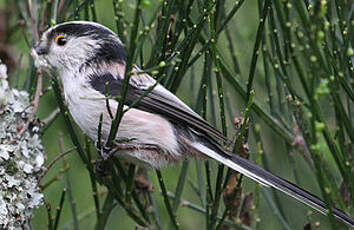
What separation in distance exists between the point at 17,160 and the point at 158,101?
68 cm

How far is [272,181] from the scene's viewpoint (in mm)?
2533

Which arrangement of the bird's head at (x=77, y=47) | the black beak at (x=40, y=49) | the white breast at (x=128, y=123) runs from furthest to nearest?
1. the black beak at (x=40, y=49)
2. the bird's head at (x=77, y=47)
3. the white breast at (x=128, y=123)

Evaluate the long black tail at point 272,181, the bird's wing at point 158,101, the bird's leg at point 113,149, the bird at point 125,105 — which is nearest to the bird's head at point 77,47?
the bird at point 125,105

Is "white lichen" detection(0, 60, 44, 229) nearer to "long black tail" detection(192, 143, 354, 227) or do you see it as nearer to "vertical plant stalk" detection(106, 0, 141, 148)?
"vertical plant stalk" detection(106, 0, 141, 148)

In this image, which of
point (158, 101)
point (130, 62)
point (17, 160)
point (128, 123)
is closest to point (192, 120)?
point (158, 101)

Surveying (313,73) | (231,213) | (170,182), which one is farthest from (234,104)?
(313,73)

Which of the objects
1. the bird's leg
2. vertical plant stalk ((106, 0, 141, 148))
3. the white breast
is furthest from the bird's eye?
vertical plant stalk ((106, 0, 141, 148))

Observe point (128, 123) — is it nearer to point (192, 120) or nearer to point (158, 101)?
point (158, 101)

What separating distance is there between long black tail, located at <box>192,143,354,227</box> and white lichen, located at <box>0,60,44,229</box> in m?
0.78

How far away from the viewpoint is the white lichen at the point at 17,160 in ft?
8.93

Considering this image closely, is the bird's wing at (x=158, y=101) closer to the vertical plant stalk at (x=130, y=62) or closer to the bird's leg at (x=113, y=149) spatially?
the bird's leg at (x=113, y=149)

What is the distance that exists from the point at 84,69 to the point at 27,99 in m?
0.34

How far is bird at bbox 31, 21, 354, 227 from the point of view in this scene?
8.93 ft

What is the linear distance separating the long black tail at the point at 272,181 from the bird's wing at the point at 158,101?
4.2 inches
